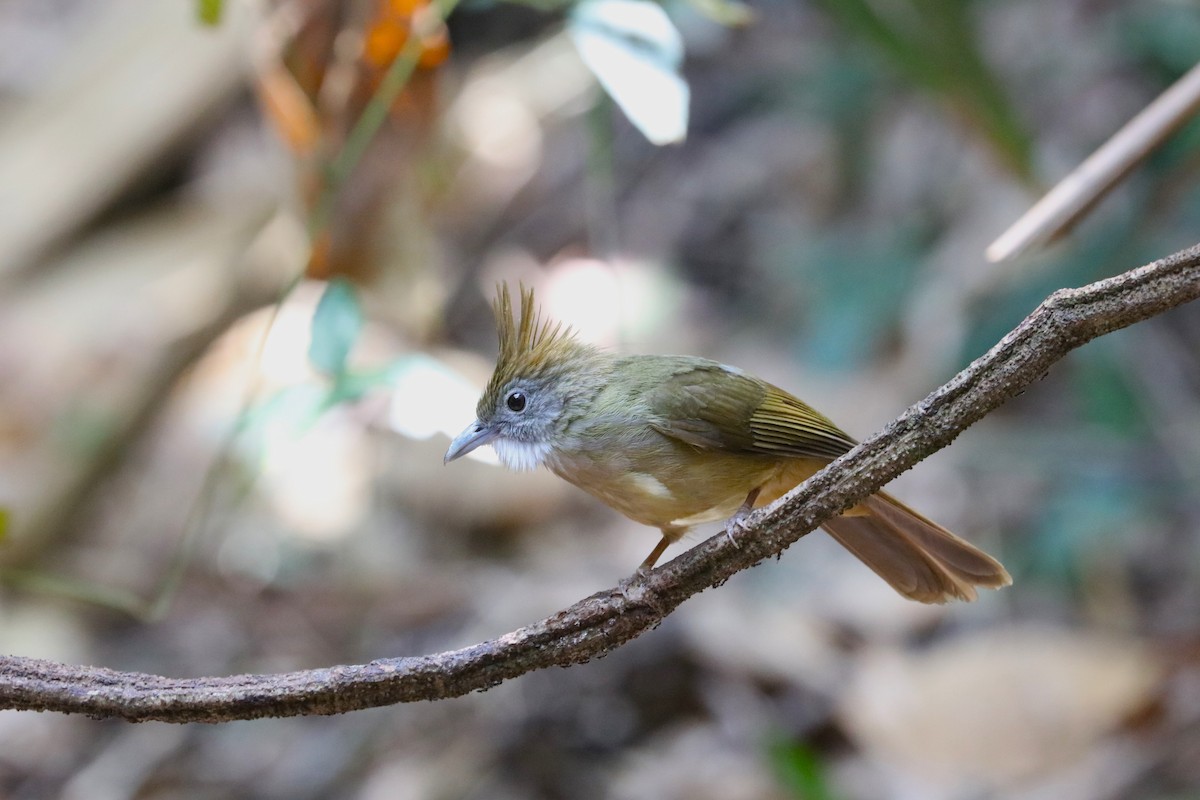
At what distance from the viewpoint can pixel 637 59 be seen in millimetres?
2861

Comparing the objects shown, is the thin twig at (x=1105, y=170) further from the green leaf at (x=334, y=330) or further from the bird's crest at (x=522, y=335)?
the green leaf at (x=334, y=330)

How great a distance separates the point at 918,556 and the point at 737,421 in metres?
0.54

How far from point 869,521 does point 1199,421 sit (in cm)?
378

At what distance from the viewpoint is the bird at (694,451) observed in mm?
2809

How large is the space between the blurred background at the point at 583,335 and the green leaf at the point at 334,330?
0.01 meters

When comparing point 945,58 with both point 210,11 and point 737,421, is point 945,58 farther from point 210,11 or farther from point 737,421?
Result: point 210,11

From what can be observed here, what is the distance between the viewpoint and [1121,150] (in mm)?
2621

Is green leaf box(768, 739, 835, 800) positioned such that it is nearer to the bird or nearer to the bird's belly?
the bird

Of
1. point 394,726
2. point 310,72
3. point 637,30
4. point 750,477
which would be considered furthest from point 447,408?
point 394,726

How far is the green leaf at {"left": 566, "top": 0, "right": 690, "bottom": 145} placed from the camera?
270 centimetres

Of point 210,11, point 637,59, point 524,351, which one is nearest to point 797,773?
point 524,351

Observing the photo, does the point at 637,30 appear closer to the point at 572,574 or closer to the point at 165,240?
the point at 572,574

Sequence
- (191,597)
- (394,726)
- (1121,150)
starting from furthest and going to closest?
(191,597) < (394,726) < (1121,150)

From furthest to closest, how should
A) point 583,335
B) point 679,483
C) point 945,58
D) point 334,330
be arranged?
point 583,335 < point 945,58 < point 334,330 < point 679,483
